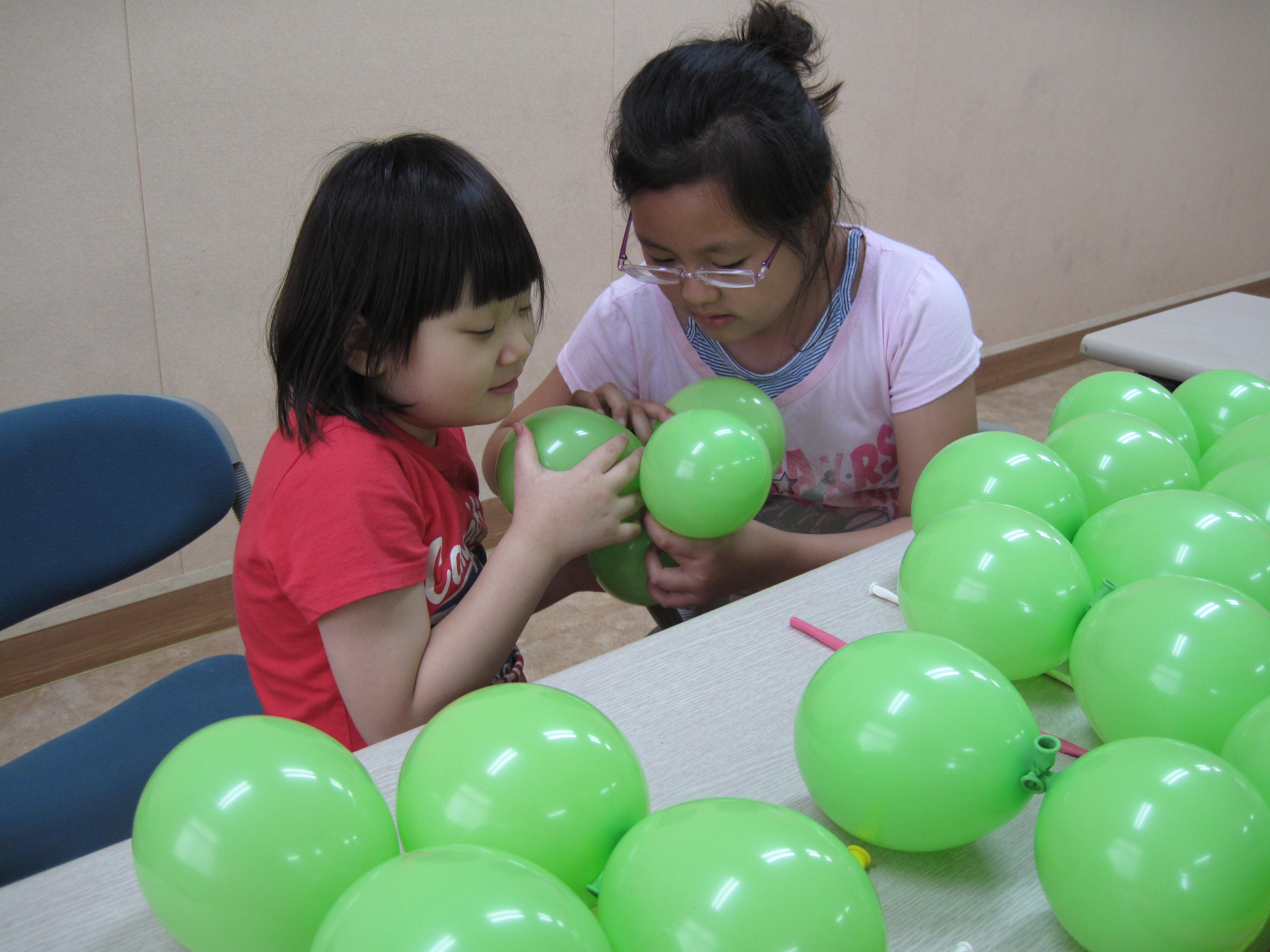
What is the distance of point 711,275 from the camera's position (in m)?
0.99

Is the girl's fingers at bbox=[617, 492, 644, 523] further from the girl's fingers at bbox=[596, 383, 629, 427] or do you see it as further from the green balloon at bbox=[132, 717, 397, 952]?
the green balloon at bbox=[132, 717, 397, 952]

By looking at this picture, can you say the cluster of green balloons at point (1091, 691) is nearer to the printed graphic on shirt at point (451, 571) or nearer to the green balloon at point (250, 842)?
the green balloon at point (250, 842)

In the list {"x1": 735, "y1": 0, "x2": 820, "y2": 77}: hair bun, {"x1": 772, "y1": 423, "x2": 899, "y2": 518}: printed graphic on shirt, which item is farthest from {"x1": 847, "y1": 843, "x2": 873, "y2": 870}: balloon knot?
{"x1": 735, "y1": 0, "x2": 820, "y2": 77}: hair bun

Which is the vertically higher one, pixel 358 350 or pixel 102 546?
pixel 358 350

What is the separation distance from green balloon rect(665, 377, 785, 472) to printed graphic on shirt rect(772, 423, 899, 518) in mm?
212

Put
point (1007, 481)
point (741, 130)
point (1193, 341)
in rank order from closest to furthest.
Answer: point (1007, 481) < point (741, 130) < point (1193, 341)

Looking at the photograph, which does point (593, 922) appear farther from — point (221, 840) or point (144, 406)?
point (144, 406)

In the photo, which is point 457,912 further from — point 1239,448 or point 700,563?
point 1239,448

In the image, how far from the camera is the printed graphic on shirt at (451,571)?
910 millimetres

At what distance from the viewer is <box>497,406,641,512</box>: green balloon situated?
92cm

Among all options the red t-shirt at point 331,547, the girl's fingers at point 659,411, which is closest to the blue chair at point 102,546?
the red t-shirt at point 331,547

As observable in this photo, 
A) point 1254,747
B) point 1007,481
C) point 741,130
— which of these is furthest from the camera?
point 741,130

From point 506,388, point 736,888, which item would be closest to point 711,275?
point 506,388

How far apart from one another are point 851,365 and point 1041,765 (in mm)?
702
